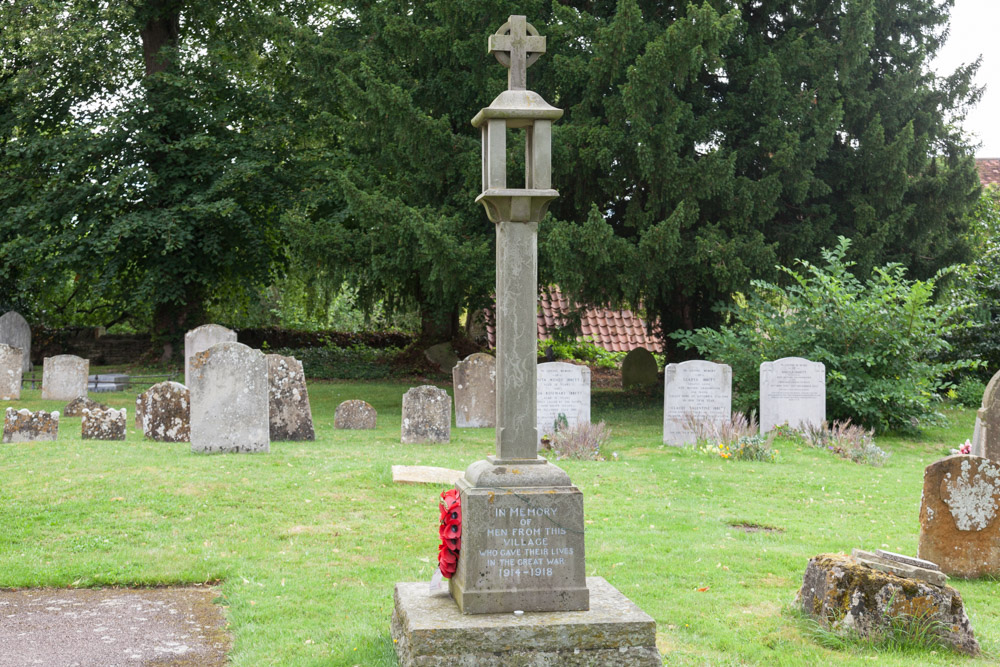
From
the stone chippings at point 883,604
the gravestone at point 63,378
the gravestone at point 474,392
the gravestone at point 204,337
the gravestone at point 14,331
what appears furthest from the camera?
the gravestone at point 14,331

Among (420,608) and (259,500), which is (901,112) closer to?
(259,500)

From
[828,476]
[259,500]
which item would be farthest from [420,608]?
[828,476]

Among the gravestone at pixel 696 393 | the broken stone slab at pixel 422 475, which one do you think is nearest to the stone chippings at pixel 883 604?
the broken stone slab at pixel 422 475

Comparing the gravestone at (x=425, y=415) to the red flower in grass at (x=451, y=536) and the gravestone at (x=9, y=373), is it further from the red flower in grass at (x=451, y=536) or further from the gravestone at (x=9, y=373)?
the gravestone at (x=9, y=373)

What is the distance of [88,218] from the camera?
2238cm

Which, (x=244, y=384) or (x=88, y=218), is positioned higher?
(x=88, y=218)

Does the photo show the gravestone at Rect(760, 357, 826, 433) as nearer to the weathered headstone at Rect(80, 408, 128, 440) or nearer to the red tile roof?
the weathered headstone at Rect(80, 408, 128, 440)

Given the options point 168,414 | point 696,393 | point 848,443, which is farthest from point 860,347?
point 168,414

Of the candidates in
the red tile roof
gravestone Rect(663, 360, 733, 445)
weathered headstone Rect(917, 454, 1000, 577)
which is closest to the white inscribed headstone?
gravestone Rect(663, 360, 733, 445)

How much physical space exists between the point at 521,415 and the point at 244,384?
6.93 meters

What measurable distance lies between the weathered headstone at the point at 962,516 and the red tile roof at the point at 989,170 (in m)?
25.4

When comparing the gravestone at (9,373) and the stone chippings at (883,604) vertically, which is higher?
the gravestone at (9,373)

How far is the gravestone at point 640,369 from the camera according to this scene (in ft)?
73.1

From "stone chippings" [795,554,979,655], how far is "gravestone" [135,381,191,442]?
9310 mm
